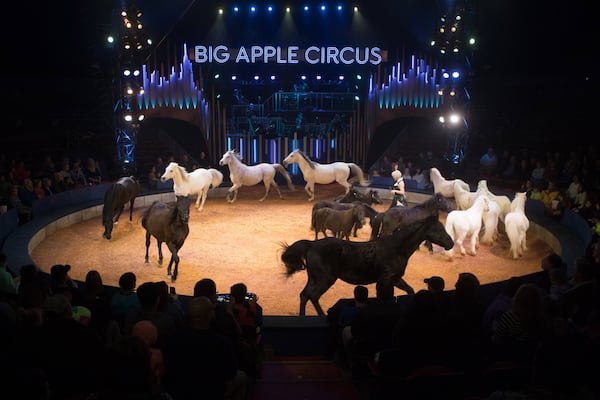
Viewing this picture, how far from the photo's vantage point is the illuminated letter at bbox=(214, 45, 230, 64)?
2072 centimetres

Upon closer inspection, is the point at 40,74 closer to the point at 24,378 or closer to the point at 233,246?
the point at 233,246

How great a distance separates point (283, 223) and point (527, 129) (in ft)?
A: 33.4

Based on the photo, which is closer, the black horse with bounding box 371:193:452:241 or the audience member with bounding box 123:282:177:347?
the audience member with bounding box 123:282:177:347

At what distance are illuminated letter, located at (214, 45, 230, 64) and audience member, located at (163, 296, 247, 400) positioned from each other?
18.1 metres

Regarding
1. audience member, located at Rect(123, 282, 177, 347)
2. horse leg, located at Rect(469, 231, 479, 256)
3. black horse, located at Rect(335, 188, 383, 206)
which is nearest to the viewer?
audience member, located at Rect(123, 282, 177, 347)

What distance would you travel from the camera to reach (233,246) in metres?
11.7

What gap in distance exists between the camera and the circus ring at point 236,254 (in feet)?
27.6

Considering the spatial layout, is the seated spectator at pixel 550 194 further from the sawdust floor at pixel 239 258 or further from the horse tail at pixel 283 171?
the horse tail at pixel 283 171

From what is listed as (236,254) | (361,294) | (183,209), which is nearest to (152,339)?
(361,294)

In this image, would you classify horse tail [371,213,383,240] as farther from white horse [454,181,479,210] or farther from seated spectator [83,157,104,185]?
seated spectator [83,157,104,185]

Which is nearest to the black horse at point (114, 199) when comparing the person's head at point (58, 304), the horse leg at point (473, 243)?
the horse leg at point (473, 243)

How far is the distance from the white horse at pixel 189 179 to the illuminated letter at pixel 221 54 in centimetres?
584

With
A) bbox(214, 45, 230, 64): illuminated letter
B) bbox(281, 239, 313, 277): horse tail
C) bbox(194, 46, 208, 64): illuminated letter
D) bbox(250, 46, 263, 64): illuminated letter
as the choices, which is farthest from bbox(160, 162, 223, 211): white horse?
bbox(281, 239, 313, 277): horse tail

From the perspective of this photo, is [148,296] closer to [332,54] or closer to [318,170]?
[318,170]
